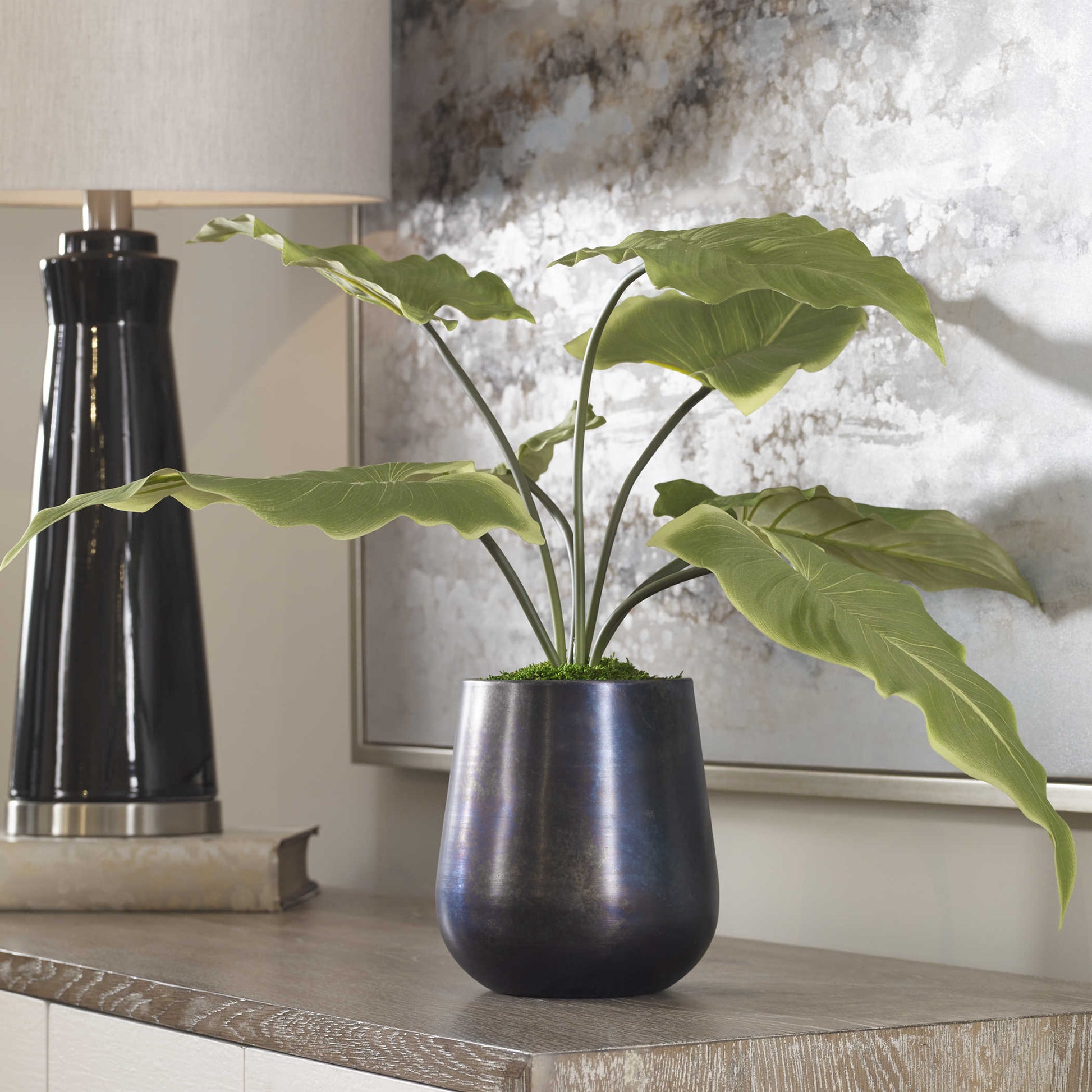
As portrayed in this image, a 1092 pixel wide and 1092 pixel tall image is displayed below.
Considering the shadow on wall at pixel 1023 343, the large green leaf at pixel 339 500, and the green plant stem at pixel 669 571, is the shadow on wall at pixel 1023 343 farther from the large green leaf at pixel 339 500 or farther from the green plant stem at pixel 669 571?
the large green leaf at pixel 339 500

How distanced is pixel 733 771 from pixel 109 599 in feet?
1.98

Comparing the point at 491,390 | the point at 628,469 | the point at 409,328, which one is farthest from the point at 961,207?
the point at 409,328

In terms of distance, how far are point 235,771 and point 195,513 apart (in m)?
0.31

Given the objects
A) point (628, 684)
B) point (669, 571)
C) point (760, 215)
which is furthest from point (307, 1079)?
point (760, 215)

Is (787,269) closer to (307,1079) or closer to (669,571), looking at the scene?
(669,571)

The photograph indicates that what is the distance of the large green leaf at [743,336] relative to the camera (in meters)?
1.07

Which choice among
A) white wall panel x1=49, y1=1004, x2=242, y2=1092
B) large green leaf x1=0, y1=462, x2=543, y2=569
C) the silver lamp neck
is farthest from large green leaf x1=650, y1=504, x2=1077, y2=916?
the silver lamp neck

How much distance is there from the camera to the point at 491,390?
1.46m

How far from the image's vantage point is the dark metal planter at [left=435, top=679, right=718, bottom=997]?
90 centimetres

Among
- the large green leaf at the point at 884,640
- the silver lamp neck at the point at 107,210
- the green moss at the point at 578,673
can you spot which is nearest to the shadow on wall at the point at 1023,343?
the large green leaf at the point at 884,640

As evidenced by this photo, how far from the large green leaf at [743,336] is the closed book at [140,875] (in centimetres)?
61

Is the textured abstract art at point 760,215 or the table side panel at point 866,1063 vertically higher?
the textured abstract art at point 760,215

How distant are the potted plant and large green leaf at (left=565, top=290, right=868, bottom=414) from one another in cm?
3

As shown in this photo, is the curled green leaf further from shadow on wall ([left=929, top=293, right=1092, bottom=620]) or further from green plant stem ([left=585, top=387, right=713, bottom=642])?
shadow on wall ([left=929, top=293, right=1092, bottom=620])
